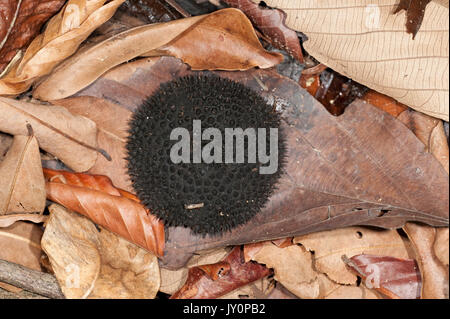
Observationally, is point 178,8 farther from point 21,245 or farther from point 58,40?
point 21,245

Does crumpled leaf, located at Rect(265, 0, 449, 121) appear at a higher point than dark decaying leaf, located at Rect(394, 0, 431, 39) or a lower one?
lower

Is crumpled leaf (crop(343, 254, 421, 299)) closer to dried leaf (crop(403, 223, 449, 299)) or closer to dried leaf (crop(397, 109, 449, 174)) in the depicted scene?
dried leaf (crop(403, 223, 449, 299))

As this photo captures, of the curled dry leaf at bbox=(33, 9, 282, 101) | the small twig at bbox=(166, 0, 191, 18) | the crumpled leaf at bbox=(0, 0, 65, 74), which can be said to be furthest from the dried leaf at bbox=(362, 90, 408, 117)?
the crumpled leaf at bbox=(0, 0, 65, 74)

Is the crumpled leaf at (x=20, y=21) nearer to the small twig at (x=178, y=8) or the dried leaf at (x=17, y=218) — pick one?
the small twig at (x=178, y=8)

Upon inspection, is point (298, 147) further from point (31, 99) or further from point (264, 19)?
point (31, 99)

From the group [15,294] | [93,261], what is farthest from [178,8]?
[15,294]

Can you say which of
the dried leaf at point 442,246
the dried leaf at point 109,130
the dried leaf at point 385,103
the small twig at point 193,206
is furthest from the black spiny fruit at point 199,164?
the dried leaf at point 442,246
